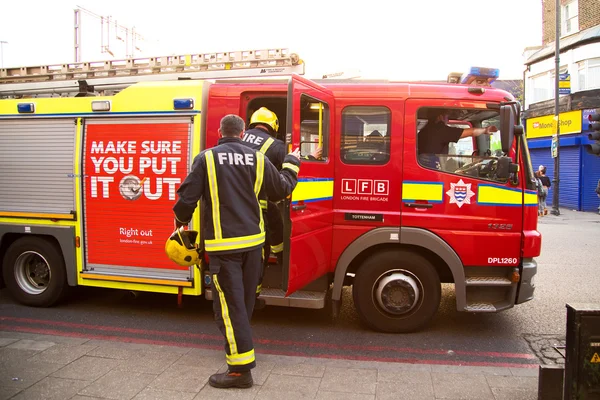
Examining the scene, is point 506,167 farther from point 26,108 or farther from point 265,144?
point 26,108

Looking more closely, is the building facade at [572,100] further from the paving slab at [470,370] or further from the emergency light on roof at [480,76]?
the paving slab at [470,370]

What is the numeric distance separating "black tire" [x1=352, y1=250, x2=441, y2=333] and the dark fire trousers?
1.59 metres

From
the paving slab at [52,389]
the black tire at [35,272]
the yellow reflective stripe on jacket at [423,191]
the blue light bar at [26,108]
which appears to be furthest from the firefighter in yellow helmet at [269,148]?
the blue light bar at [26,108]

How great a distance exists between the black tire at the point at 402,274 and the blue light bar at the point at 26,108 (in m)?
4.24

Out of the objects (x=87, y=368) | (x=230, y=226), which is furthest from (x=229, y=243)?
(x=87, y=368)

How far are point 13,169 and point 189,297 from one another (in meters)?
2.65

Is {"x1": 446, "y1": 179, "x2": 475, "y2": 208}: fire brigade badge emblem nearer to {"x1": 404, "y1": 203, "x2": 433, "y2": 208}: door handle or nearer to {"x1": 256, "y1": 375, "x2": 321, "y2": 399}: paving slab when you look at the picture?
{"x1": 404, "y1": 203, "x2": 433, "y2": 208}: door handle

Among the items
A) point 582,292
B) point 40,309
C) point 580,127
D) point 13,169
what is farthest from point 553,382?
point 580,127

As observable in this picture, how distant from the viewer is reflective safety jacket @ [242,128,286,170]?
470 cm

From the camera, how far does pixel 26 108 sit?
6000 millimetres

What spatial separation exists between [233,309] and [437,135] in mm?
2759

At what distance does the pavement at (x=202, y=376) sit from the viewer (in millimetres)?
3883

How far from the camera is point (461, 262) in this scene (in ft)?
17.0

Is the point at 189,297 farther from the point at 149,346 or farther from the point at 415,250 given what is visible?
the point at 415,250
